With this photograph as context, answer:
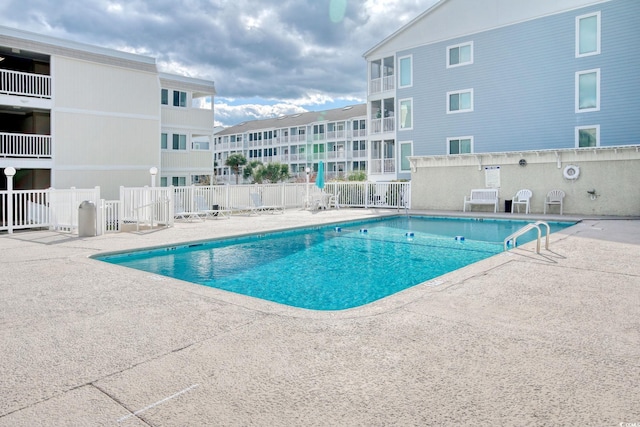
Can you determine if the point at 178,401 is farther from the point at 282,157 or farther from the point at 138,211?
the point at 282,157

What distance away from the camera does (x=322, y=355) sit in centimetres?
343

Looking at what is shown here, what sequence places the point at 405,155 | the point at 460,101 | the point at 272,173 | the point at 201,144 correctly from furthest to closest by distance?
1. the point at 272,173
2. the point at 201,144
3. the point at 405,155
4. the point at 460,101

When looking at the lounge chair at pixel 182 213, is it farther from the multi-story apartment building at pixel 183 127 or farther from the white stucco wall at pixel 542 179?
the white stucco wall at pixel 542 179

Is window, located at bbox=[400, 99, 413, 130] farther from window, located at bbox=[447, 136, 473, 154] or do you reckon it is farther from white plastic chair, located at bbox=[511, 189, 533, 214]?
white plastic chair, located at bbox=[511, 189, 533, 214]

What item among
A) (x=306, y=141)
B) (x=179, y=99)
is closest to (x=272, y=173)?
(x=306, y=141)

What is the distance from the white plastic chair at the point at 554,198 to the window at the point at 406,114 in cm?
1031

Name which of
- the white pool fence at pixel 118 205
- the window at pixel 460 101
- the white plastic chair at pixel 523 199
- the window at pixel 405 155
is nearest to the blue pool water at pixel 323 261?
the white pool fence at pixel 118 205

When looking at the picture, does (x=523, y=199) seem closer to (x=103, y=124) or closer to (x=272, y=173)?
(x=103, y=124)

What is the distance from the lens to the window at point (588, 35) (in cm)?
1969

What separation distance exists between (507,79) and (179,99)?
17.9 meters

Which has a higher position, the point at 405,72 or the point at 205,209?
the point at 405,72

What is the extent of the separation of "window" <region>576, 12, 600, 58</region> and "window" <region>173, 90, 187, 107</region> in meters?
20.5

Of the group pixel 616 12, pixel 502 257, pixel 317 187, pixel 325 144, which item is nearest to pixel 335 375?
pixel 502 257

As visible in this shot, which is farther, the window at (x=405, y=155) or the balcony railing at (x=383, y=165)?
the balcony railing at (x=383, y=165)
